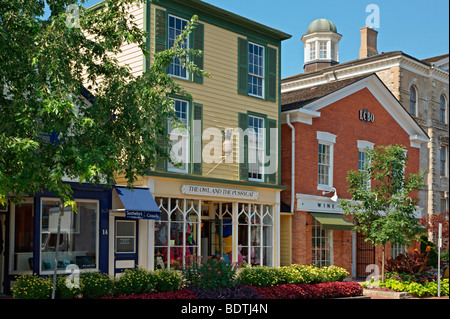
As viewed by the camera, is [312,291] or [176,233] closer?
[312,291]

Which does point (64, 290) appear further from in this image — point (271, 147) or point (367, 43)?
point (367, 43)

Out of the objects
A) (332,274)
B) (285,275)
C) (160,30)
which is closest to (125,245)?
(285,275)

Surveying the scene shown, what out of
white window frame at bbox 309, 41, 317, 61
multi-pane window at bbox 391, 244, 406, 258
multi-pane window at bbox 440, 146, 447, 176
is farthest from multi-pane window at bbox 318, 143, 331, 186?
white window frame at bbox 309, 41, 317, 61

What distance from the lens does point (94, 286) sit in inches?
640

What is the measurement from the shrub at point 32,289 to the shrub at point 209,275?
4323 millimetres

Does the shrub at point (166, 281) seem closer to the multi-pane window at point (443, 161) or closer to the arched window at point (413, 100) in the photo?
the arched window at point (413, 100)

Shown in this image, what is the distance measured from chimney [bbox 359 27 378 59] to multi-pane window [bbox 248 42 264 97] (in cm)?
2155

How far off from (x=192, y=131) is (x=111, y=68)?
7.58 m

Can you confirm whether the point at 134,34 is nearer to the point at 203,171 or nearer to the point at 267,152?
the point at 203,171

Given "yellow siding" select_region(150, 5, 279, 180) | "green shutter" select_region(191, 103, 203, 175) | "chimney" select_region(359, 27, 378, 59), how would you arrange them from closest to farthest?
"green shutter" select_region(191, 103, 203, 175) < "yellow siding" select_region(150, 5, 279, 180) < "chimney" select_region(359, 27, 378, 59)

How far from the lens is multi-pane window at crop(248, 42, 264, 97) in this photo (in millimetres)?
24469

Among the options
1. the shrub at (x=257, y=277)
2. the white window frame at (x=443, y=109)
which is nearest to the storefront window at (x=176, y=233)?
the shrub at (x=257, y=277)

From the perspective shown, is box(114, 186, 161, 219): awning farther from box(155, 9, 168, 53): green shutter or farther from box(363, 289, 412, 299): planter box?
box(363, 289, 412, 299): planter box

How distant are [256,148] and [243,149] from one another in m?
0.83
